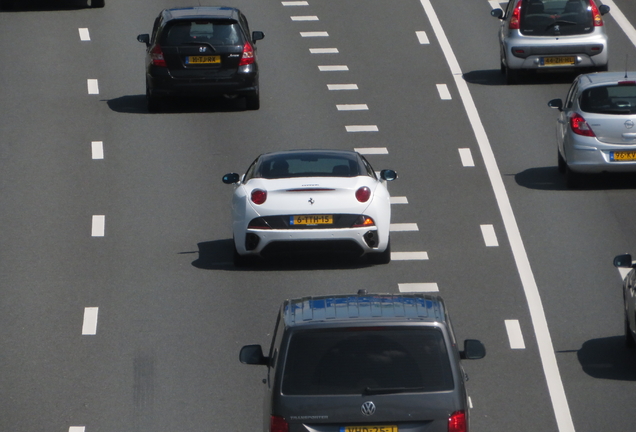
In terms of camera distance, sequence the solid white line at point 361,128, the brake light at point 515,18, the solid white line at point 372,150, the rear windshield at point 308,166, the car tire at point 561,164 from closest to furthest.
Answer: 1. the rear windshield at point 308,166
2. the car tire at point 561,164
3. the solid white line at point 372,150
4. the solid white line at point 361,128
5. the brake light at point 515,18

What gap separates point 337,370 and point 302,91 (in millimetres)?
19666

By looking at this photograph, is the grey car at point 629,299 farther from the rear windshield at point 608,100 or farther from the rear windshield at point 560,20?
the rear windshield at point 560,20

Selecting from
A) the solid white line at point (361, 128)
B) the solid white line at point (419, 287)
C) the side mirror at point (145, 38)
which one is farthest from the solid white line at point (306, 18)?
the solid white line at point (419, 287)

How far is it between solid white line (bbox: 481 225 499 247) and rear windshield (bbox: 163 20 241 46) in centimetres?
803

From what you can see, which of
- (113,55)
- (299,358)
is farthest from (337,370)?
(113,55)

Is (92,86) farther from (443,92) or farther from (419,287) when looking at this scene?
(419,287)

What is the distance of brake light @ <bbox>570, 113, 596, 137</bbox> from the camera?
21.6 meters

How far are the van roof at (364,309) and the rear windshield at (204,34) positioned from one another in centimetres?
1674

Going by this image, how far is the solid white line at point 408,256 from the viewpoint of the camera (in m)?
18.3

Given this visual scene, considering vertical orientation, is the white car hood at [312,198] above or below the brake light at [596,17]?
above

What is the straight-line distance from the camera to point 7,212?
68.6ft

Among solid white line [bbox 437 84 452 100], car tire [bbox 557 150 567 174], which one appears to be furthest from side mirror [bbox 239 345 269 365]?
solid white line [bbox 437 84 452 100]

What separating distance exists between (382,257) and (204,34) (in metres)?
9.60

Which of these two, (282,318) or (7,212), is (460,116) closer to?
(7,212)
